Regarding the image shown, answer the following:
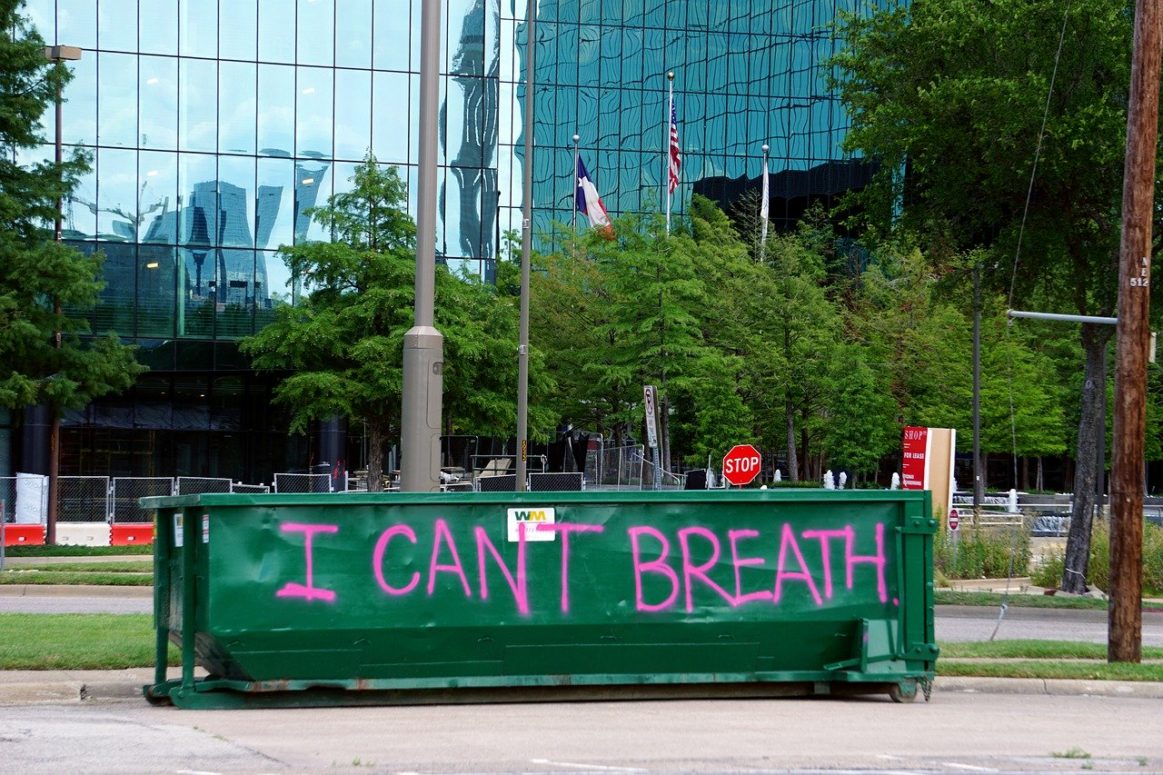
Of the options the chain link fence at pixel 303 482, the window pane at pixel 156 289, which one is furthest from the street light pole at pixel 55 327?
the window pane at pixel 156 289

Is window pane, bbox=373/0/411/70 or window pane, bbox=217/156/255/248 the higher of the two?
window pane, bbox=373/0/411/70

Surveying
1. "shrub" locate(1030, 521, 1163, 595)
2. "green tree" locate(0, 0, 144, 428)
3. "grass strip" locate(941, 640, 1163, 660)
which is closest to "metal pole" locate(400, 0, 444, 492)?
"grass strip" locate(941, 640, 1163, 660)

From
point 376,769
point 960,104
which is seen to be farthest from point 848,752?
point 960,104

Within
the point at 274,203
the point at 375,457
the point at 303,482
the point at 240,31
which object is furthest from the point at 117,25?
the point at 375,457

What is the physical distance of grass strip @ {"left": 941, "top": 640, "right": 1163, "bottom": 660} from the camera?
14094 mm

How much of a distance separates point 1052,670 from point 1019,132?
37.6 feet

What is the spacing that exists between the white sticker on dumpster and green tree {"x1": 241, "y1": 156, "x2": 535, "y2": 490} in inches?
882

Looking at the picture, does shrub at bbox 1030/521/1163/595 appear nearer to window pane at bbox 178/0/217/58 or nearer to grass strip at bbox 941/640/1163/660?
grass strip at bbox 941/640/1163/660

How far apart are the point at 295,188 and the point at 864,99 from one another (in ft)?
71.4

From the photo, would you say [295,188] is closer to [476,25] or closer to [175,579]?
[476,25]

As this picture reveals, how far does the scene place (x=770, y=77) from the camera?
242 ft

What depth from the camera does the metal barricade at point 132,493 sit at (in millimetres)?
36031

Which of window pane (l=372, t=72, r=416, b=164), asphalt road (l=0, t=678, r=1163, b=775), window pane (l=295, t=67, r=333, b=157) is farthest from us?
window pane (l=372, t=72, r=416, b=164)

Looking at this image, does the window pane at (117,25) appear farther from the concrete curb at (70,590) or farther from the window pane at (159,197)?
Result: the concrete curb at (70,590)
